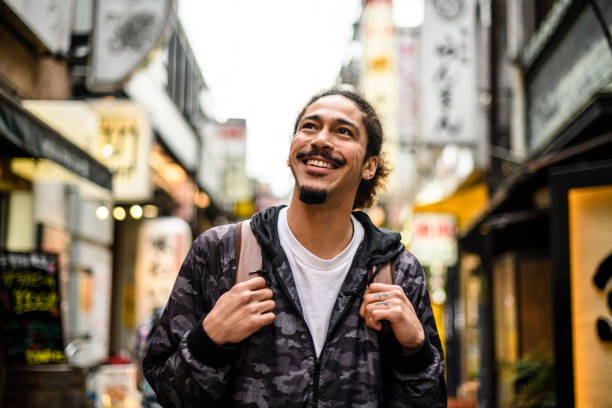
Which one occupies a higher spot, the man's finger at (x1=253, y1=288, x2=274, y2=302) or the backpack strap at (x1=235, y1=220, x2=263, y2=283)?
the backpack strap at (x1=235, y1=220, x2=263, y2=283)

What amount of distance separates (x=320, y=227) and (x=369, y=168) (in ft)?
1.30

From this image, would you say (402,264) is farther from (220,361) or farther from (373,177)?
(220,361)

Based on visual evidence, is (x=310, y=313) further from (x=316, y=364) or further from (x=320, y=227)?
(x=320, y=227)

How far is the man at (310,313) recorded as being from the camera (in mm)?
2287

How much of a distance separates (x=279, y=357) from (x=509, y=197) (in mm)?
7132

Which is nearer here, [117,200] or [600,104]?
[600,104]

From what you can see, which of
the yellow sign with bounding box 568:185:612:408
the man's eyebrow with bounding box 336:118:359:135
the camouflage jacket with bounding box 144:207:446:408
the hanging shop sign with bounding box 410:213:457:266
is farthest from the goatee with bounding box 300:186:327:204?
the hanging shop sign with bounding box 410:213:457:266

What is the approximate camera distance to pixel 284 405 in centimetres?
231

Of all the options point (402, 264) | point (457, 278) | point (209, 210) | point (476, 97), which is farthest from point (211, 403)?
point (209, 210)

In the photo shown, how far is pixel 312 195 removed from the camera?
8.29ft

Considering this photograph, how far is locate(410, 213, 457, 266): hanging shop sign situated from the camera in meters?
16.3

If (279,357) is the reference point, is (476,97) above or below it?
above

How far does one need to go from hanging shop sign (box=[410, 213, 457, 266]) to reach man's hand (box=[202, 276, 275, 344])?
557 inches

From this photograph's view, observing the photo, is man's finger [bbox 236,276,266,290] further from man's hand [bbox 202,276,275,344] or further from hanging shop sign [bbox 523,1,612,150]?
hanging shop sign [bbox 523,1,612,150]
